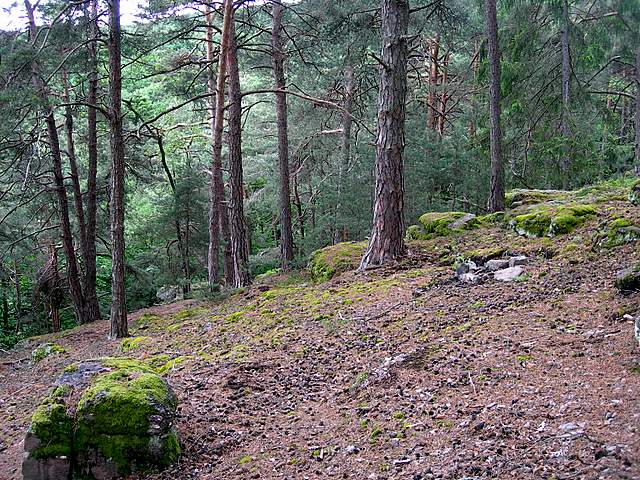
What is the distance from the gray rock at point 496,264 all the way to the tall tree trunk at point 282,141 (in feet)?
24.9

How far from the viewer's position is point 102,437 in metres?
4.38

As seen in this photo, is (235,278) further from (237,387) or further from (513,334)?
(513,334)

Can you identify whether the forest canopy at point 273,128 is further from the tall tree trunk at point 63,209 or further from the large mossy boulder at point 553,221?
the large mossy boulder at point 553,221

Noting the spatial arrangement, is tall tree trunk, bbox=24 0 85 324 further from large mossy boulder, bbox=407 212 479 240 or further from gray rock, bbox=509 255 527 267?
gray rock, bbox=509 255 527 267

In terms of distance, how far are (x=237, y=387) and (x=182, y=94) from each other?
11231 mm

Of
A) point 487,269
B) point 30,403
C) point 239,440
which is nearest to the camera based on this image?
point 239,440

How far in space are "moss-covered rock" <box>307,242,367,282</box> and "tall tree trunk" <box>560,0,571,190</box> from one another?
6.46m

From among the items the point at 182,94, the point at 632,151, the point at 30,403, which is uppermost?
the point at 182,94

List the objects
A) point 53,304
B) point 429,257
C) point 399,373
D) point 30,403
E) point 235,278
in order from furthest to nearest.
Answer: point 53,304, point 235,278, point 429,257, point 30,403, point 399,373

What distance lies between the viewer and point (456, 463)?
133 inches

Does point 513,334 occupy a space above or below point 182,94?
below

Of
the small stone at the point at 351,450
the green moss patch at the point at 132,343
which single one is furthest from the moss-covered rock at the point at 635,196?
the green moss patch at the point at 132,343

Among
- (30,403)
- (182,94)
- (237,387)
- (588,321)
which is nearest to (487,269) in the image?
(588,321)

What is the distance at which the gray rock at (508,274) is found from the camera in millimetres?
6922
